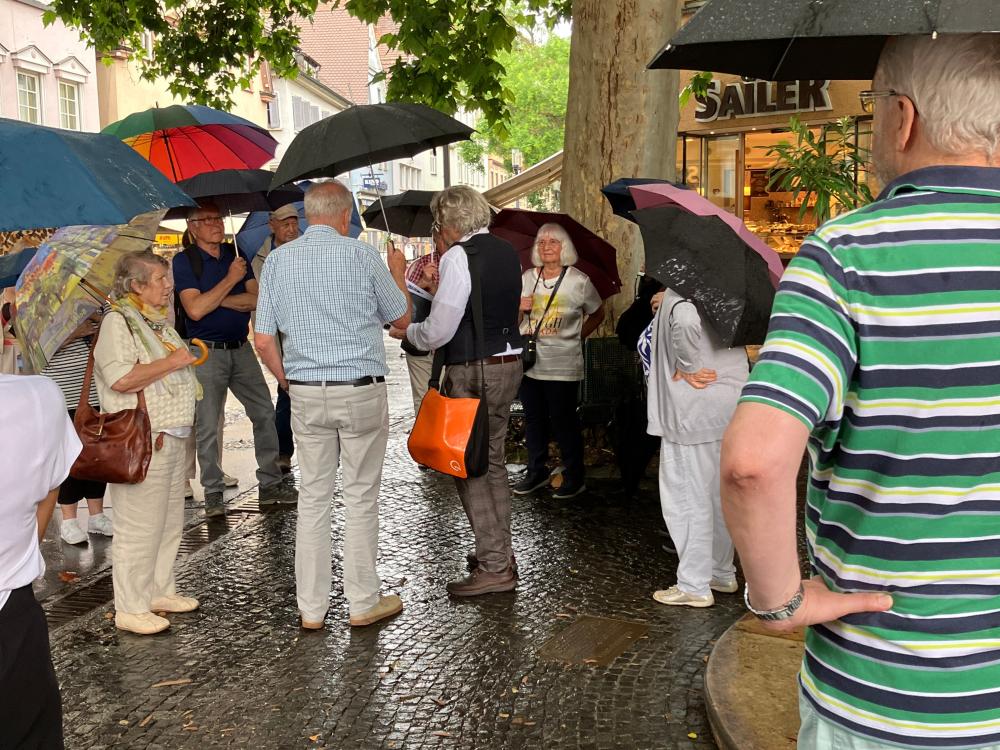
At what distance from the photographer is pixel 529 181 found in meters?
14.0

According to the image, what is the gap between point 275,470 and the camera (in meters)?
8.50

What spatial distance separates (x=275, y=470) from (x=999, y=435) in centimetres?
732

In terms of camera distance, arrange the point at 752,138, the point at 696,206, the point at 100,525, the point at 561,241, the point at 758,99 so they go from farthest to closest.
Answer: the point at 752,138 < the point at 758,99 < the point at 561,241 < the point at 100,525 < the point at 696,206

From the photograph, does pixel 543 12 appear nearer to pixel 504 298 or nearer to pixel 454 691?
pixel 504 298

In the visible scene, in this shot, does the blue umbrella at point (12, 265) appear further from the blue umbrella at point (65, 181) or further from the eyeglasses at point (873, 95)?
the eyeglasses at point (873, 95)

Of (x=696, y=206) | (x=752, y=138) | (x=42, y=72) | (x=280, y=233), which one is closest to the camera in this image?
(x=696, y=206)

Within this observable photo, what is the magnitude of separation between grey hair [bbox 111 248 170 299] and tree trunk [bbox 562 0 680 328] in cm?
484

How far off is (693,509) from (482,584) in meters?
1.26

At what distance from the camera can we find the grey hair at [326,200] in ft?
18.0

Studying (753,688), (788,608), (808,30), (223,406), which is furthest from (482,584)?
(808,30)

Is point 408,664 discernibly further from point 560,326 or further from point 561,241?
point 561,241

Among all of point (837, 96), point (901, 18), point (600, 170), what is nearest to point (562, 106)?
point (837, 96)

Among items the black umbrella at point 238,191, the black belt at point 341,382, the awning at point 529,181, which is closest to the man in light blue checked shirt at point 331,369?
the black belt at point 341,382

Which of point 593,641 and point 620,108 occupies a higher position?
point 620,108
